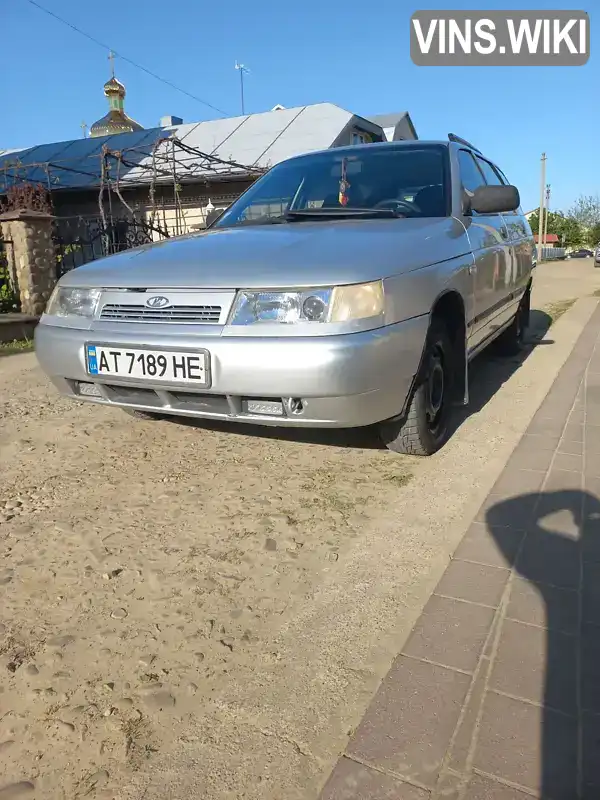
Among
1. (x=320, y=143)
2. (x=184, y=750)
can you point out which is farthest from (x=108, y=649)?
(x=320, y=143)

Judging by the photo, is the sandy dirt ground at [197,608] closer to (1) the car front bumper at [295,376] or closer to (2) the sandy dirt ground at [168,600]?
(2) the sandy dirt ground at [168,600]

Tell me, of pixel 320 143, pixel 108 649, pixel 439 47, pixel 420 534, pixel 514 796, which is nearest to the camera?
pixel 514 796

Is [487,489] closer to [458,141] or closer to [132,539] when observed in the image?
[132,539]

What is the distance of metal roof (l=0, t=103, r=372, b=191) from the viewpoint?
16983 millimetres

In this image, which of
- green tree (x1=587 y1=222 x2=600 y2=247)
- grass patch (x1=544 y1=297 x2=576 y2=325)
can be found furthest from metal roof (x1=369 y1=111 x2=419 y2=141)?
green tree (x1=587 y1=222 x2=600 y2=247)

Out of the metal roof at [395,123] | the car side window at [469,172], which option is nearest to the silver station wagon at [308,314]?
the car side window at [469,172]

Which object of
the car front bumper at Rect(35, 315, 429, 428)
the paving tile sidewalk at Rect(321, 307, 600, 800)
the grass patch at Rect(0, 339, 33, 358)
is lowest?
the paving tile sidewalk at Rect(321, 307, 600, 800)

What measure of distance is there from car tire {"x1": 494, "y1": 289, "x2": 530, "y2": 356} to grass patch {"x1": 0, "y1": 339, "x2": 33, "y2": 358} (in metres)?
5.17

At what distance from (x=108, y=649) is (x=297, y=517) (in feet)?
3.23

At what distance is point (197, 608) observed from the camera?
189cm

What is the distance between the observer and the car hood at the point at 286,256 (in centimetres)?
233

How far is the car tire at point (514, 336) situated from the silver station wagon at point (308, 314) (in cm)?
→ 215

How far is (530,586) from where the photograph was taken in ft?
6.38

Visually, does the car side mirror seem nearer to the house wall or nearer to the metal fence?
the metal fence
